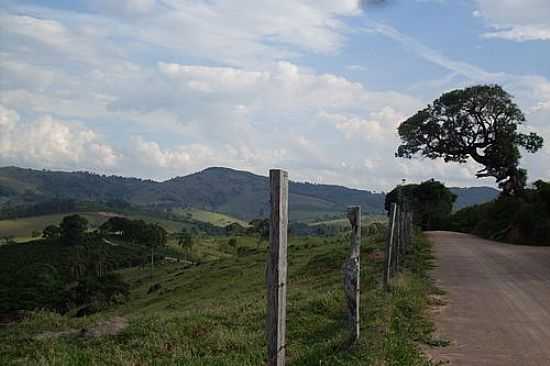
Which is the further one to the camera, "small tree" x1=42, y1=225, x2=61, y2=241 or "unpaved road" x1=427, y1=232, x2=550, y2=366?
"small tree" x1=42, y1=225, x2=61, y2=241

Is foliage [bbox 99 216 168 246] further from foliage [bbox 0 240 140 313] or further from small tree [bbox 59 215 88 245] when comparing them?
small tree [bbox 59 215 88 245]

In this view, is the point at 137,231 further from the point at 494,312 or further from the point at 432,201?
the point at 494,312

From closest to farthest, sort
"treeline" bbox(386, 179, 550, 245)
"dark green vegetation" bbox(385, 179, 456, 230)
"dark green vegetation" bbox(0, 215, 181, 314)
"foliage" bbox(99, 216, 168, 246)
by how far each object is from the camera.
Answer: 1. "treeline" bbox(386, 179, 550, 245)
2. "dark green vegetation" bbox(0, 215, 181, 314)
3. "dark green vegetation" bbox(385, 179, 456, 230)
4. "foliage" bbox(99, 216, 168, 246)

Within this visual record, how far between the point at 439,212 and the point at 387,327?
→ 48419 mm

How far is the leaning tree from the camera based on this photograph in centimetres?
3741

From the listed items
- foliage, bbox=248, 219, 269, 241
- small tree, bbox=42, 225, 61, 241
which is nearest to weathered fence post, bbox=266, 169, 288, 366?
foliage, bbox=248, 219, 269, 241

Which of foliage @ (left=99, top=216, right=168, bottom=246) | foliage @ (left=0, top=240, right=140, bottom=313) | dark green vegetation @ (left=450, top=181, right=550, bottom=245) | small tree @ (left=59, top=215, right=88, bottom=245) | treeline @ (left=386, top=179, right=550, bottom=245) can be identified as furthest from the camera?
foliage @ (left=99, top=216, right=168, bottom=246)

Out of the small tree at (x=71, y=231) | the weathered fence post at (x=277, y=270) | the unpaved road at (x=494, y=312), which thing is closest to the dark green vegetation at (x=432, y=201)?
the unpaved road at (x=494, y=312)

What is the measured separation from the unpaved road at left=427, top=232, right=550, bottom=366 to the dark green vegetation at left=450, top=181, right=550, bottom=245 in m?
11.0

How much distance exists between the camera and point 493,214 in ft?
135

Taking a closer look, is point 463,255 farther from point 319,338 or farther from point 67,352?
point 67,352

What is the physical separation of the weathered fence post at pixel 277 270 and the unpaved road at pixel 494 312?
11.4 feet

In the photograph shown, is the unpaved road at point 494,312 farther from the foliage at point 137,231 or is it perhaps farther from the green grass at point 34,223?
the green grass at point 34,223

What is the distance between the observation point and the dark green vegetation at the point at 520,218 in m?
32.5
